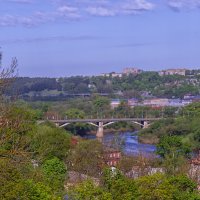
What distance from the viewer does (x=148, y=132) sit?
43406 mm

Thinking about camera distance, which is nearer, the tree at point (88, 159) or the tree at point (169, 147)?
the tree at point (88, 159)

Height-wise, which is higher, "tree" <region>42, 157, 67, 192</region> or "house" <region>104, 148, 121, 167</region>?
"tree" <region>42, 157, 67, 192</region>

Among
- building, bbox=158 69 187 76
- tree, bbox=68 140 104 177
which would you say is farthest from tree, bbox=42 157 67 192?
building, bbox=158 69 187 76

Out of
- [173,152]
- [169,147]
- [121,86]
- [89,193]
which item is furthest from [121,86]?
[89,193]

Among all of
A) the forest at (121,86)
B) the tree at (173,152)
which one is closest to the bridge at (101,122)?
the tree at (173,152)

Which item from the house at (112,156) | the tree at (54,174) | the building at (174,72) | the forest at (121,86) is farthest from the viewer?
the building at (174,72)

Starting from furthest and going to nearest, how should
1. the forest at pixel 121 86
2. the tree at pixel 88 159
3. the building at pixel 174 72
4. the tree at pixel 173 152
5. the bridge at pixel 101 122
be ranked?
the building at pixel 174 72 < the forest at pixel 121 86 < the bridge at pixel 101 122 < the tree at pixel 173 152 < the tree at pixel 88 159

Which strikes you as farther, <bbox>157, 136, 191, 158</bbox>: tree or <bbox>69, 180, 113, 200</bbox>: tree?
<bbox>157, 136, 191, 158</bbox>: tree

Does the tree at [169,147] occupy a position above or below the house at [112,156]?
above

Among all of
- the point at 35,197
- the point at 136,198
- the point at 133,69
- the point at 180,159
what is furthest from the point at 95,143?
the point at 133,69

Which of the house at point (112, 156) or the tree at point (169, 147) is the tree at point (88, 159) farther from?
the tree at point (169, 147)

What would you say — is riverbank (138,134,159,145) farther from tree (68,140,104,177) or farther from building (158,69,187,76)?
building (158,69,187,76)

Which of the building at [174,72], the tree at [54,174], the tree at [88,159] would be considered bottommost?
the tree at [88,159]

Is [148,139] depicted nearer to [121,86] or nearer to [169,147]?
[169,147]
